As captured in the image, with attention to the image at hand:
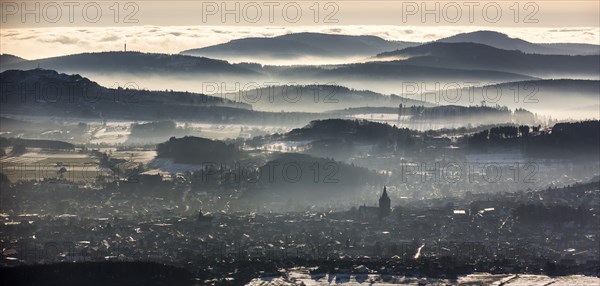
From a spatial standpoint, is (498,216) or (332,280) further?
(498,216)

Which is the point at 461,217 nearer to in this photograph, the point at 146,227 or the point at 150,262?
the point at 146,227

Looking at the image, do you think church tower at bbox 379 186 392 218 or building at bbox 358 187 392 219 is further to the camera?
church tower at bbox 379 186 392 218

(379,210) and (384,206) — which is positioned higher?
(384,206)

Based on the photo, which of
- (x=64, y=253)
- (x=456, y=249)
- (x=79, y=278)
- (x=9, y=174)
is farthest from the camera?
(x=9, y=174)

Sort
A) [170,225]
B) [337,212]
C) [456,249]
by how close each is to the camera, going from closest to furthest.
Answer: [456,249], [170,225], [337,212]

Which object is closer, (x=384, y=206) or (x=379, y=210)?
(x=379, y=210)

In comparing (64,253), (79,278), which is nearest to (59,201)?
(64,253)

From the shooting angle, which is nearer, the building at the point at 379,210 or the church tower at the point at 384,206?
the building at the point at 379,210

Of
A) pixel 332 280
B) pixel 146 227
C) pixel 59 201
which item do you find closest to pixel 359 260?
pixel 332 280

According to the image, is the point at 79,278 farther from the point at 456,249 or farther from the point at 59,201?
the point at 59,201
